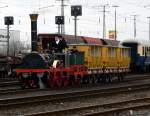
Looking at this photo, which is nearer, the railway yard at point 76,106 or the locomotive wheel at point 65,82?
the railway yard at point 76,106

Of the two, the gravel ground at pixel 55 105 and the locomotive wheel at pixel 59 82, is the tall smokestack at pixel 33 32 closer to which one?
the locomotive wheel at pixel 59 82

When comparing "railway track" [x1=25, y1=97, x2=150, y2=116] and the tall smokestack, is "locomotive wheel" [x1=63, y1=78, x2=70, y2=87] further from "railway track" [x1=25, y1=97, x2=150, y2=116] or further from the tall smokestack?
"railway track" [x1=25, y1=97, x2=150, y2=116]

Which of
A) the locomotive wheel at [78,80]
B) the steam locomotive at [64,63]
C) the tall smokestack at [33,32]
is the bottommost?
the locomotive wheel at [78,80]

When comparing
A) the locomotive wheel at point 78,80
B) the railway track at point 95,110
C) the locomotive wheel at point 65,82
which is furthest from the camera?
the locomotive wheel at point 78,80

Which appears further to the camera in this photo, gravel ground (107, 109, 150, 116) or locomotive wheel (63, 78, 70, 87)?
locomotive wheel (63, 78, 70, 87)

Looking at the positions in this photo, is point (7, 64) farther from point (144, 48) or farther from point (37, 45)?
point (144, 48)

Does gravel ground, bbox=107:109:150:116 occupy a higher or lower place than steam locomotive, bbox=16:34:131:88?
lower

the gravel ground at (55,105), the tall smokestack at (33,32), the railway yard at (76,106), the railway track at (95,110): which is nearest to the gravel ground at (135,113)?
the railway yard at (76,106)

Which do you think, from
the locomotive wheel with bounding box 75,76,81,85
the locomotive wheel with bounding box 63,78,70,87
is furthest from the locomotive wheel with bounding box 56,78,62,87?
the locomotive wheel with bounding box 75,76,81,85

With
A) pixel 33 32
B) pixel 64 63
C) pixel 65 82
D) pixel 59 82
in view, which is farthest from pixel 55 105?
pixel 33 32

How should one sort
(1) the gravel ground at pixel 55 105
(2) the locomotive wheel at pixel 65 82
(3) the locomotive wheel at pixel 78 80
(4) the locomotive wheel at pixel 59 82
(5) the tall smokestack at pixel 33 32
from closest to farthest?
(1) the gravel ground at pixel 55 105
(4) the locomotive wheel at pixel 59 82
(2) the locomotive wheel at pixel 65 82
(3) the locomotive wheel at pixel 78 80
(5) the tall smokestack at pixel 33 32

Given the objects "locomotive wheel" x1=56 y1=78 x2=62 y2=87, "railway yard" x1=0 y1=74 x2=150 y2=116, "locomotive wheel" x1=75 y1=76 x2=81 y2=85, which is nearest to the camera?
"railway yard" x1=0 y1=74 x2=150 y2=116

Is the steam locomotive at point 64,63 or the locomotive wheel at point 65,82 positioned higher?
the steam locomotive at point 64,63

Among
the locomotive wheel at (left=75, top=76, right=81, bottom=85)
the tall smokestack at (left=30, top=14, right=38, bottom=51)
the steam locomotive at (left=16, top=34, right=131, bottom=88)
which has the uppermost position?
the tall smokestack at (left=30, top=14, right=38, bottom=51)
